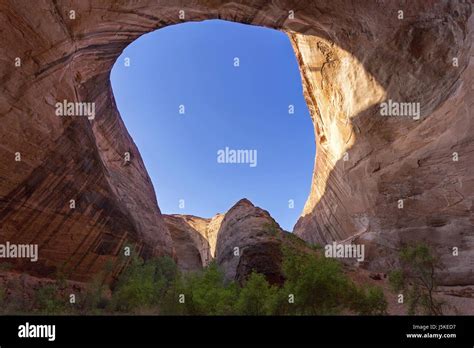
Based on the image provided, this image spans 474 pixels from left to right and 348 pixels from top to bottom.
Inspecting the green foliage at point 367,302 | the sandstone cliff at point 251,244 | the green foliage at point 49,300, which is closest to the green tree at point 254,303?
the green foliage at point 367,302

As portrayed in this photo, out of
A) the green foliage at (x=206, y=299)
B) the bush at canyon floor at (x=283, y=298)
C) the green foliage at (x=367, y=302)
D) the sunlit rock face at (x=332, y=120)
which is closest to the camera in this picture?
the bush at canyon floor at (x=283, y=298)

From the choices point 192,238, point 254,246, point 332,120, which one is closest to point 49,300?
point 254,246

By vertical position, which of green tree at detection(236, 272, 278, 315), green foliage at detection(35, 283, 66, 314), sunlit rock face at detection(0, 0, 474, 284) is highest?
sunlit rock face at detection(0, 0, 474, 284)

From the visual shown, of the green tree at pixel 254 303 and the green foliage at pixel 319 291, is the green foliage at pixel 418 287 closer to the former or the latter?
the green foliage at pixel 319 291

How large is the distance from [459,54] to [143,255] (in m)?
22.0

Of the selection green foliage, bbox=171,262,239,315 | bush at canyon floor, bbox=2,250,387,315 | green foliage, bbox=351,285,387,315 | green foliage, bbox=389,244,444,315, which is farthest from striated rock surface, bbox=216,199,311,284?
green foliage, bbox=389,244,444,315

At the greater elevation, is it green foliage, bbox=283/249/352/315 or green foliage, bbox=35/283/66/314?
green foliage, bbox=283/249/352/315

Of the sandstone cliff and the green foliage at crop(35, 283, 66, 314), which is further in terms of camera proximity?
the sandstone cliff

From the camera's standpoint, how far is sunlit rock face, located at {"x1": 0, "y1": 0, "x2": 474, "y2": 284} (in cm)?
1246

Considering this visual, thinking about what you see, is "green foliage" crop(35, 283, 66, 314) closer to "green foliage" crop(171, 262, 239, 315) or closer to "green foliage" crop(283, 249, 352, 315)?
"green foliage" crop(171, 262, 239, 315)

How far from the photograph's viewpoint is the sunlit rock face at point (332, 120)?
491 inches
